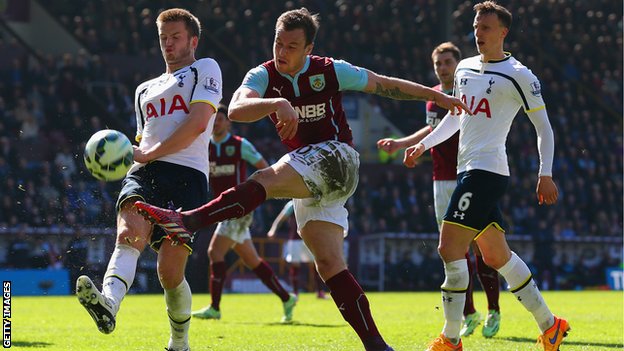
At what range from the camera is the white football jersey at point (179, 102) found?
6.88m

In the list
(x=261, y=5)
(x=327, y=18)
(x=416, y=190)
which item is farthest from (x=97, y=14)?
(x=416, y=190)

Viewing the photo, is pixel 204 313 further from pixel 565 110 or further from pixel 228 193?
pixel 565 110

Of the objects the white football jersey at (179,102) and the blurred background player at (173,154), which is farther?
the white football jersey at (179,102)

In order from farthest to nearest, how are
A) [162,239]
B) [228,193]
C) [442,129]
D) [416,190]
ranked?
[416,190] → [442,129] → [162,239] → [228,193]

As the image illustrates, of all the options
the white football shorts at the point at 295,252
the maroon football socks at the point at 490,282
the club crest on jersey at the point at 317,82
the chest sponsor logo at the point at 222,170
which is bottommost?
the white football shorts at the point at 295,252

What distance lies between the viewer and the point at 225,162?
42.0ft

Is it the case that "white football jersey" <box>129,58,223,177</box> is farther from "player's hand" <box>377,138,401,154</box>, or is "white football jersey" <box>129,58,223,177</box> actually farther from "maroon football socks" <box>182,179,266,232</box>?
"player's hand" <box>377,138,401,154</box>

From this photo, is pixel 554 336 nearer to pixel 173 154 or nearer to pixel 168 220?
pixel 173 154

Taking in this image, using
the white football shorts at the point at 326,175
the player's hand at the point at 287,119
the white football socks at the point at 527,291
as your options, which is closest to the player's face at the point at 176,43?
the white football shorts at the point at 326,175

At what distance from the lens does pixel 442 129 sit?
26.0 ft

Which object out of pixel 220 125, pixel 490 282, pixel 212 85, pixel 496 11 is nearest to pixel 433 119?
pixel 490 282

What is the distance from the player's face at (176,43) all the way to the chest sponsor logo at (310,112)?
1021mm

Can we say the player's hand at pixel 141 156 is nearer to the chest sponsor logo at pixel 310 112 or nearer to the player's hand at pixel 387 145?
the chest sponsor logo at pixel 310 112

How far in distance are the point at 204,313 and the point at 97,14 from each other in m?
19.1
